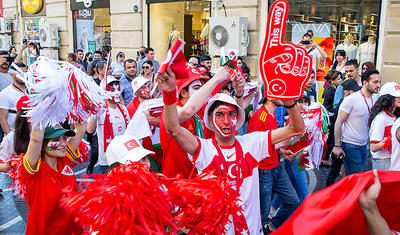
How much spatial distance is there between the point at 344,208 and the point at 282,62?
1.21 meters

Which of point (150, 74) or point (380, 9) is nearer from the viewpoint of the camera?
point (150, 74)

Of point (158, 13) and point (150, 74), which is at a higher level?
point (158, 13)

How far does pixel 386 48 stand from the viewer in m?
8.92

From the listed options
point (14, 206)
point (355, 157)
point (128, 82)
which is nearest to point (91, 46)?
point (128, 82)

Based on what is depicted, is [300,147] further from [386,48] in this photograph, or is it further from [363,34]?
[363,34]

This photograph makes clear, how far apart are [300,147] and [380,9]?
605cm

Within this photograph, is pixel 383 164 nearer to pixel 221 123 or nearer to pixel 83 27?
pixel 221 123

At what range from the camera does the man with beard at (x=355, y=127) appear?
5.00m

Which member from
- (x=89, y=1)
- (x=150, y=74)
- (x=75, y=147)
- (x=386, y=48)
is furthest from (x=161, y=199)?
(x=89, y=1)

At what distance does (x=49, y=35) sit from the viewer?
54.4 ft

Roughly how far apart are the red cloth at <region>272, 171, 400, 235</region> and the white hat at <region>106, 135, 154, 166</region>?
40.5 inches

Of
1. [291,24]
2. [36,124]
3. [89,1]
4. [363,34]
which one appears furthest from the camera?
[89,1]

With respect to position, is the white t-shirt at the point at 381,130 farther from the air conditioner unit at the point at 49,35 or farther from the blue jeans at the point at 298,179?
the air conditioner unit at the point at 49,35

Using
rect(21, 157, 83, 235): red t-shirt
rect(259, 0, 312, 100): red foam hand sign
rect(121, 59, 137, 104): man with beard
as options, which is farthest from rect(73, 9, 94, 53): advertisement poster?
rect(259, 0, 312, 100): red foam hand sign
